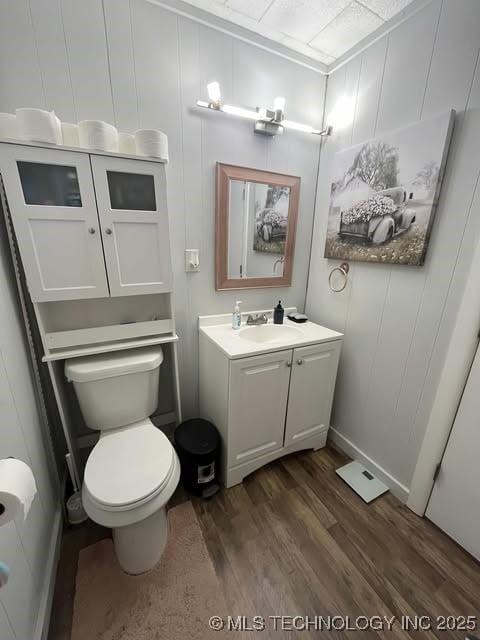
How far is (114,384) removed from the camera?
1267 millimetres

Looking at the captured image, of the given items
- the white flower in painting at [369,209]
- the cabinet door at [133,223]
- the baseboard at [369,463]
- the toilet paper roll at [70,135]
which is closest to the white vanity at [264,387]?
the baseboard at [369,463]

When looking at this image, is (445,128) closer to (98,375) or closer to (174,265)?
(174,265)

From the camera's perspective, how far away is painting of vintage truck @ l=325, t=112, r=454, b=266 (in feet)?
3.80

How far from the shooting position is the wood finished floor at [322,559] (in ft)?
3.39

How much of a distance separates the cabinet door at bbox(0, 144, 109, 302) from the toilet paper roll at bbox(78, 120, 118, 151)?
5 centimetres

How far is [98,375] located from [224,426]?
2.28 ft

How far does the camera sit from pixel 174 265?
153 cm

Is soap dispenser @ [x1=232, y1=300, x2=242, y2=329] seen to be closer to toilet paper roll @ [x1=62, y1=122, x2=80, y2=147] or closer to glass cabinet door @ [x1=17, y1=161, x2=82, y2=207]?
glass cabinet door @ [x1=17, y1=161, x2=82, y2=207]

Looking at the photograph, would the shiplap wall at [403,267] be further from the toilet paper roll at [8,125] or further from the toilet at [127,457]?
the toilet paper roll at [8,125]

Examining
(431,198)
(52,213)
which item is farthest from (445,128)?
(52,213)

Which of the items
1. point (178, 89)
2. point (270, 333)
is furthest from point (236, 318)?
point (178, 89)

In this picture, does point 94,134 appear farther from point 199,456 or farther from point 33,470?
point 199,456

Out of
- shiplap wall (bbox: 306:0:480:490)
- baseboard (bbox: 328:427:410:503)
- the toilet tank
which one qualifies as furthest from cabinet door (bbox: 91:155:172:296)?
baseboard (bbox: 328:427:410:503)

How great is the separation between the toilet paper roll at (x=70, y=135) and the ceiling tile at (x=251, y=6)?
3.20 feet
